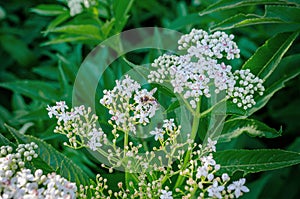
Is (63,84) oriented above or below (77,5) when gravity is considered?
below

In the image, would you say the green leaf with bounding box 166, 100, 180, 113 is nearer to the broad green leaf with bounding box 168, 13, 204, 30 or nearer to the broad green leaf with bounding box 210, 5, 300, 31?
the broad green leaf with bounding box 210, 5, 300, 31

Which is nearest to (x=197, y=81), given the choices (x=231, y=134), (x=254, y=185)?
(x=231, y=134)

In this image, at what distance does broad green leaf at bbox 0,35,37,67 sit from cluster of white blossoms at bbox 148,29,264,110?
1.70 meters

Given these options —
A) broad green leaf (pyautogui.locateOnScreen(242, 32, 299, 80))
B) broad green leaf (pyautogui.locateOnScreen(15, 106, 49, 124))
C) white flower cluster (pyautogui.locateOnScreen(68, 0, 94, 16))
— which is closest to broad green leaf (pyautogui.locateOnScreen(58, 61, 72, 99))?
broad green leaf (pyautogui.locateOnScreen(15, 106, 49, 124))

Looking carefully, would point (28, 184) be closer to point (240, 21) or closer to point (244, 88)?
point (244, 88)

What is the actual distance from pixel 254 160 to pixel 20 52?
1928 mm

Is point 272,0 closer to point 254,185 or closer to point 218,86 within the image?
point 218,86

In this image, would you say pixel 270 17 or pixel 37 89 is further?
pixel 37 89

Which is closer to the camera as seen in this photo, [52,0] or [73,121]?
[73,121]

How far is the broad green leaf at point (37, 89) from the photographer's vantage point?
7.36ft

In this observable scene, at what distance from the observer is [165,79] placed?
4.93 ft

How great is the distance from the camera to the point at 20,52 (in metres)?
3.03

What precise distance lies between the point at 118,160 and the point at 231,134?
35 cm

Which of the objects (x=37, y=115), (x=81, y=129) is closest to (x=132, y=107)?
(x=81, y=129)
